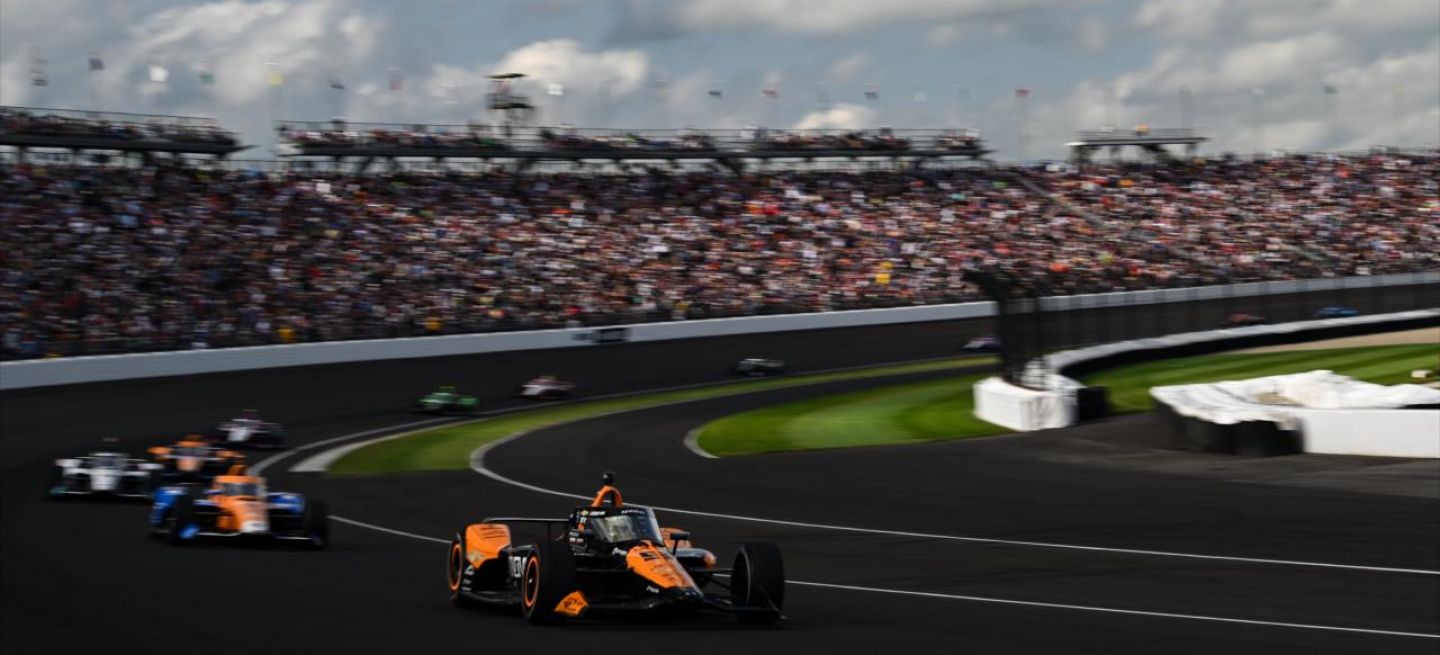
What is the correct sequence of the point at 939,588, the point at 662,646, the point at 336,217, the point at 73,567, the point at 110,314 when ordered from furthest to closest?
the point at 336,217 → the point at 110,314 → the point at 73,567 → the point at 939,588 → the point at 662,646

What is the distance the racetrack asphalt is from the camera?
10438mm

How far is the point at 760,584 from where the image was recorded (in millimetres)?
10680

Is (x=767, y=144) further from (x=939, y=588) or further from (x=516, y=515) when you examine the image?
(x=939, y=588)

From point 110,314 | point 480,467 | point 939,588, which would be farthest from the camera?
point 110,314

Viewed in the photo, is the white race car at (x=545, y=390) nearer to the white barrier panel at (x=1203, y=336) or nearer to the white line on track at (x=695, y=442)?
the white line on track at (x=695, y=442)

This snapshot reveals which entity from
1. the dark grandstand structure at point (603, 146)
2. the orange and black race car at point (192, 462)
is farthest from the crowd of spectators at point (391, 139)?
the orange and black race car at point (192, 462)

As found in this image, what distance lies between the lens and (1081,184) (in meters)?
66.3

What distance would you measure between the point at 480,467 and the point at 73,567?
33.8ft

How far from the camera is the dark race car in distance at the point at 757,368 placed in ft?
140

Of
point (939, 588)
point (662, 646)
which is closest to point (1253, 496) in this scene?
point (939, 588)

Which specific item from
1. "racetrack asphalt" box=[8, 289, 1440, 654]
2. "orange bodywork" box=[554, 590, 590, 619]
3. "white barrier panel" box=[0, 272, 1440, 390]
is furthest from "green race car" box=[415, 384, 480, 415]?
"orange bodywork" box=[554, 590, 590, 619]

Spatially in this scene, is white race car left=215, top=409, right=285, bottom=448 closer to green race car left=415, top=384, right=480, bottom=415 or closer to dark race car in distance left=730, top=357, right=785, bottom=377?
green race car left=415, top=384, right=480, bottom=415

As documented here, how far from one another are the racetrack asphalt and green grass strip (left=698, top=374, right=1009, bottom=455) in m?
1.41

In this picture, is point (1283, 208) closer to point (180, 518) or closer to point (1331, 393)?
point (1331, 393)
